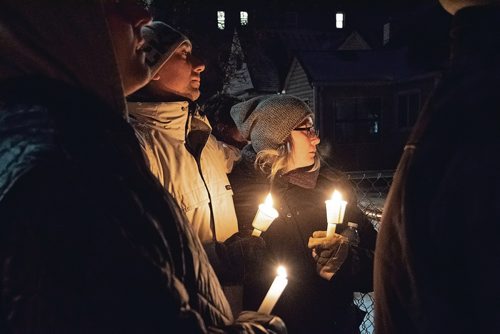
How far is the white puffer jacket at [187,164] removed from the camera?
9.45 ft

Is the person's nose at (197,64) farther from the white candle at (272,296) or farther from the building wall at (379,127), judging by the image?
the building wall at (379,127)

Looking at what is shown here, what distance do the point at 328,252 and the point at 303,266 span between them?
0.24 m

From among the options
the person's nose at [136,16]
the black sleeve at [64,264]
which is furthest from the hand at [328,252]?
the black sleeve at [64,264]

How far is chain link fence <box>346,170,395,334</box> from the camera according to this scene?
505 cm

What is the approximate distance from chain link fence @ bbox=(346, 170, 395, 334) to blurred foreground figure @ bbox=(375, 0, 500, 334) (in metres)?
0.98

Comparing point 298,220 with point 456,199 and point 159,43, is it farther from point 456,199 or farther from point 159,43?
point 456,199

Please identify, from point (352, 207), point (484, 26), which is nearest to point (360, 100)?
point (352, 207)

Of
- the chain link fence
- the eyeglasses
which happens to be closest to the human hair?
the eyeglasses

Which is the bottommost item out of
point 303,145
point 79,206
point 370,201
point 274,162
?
point 370,201

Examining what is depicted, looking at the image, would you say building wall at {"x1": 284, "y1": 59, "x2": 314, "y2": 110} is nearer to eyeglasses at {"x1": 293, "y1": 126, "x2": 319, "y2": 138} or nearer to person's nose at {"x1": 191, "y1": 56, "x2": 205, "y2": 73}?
eyeglasses at {"x1": 293, "y1": 126, "x2": 319, "y2": 138}

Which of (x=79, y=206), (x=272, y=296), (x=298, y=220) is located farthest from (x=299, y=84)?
(x=79, y=206)

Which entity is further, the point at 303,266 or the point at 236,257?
the point at 303,266

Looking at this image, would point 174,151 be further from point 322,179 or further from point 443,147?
point 443,147

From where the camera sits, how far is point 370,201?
7023mm
